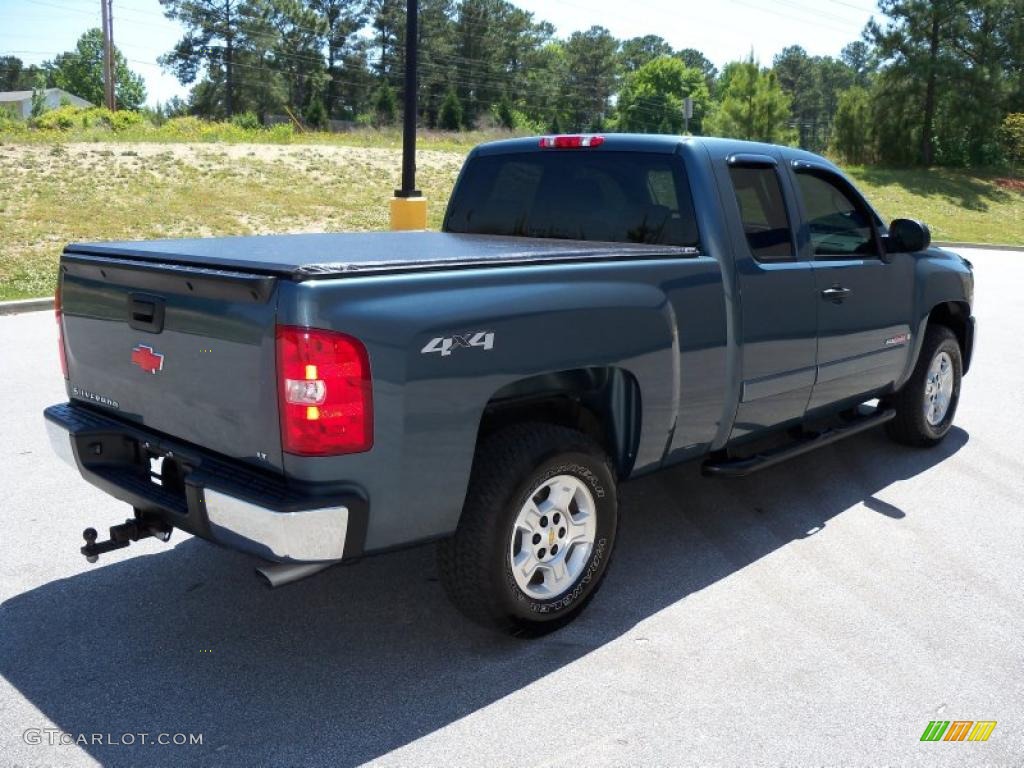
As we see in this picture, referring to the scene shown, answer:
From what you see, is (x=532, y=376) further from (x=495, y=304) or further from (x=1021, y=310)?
(x=1021, y=310)

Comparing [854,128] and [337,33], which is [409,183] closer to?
[854,128]

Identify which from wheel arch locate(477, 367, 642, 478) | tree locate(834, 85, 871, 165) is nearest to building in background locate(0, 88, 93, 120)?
tree locate(834, 85, 871, 165)

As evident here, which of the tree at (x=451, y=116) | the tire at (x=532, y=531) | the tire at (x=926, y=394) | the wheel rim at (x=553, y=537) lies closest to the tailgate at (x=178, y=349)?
the tire at (x=532, y=531)

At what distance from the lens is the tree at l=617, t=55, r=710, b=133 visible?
360 ft

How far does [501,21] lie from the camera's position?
92.7m

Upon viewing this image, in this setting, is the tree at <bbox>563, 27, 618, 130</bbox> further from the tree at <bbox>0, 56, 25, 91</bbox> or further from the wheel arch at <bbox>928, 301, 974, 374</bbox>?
the wheel arch at <bbox>928, 301, 974, 374</bbox>

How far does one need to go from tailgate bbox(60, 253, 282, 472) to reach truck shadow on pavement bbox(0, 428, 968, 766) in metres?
0.81

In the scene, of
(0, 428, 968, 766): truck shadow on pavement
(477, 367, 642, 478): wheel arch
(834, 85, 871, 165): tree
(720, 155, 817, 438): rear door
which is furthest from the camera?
(834, 85, 871, 165): tree

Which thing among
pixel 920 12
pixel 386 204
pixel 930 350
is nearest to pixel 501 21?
pixel 920 12

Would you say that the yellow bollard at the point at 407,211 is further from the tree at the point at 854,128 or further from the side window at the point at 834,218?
the tree at the point at 854,128

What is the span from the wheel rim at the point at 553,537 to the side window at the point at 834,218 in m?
2.07

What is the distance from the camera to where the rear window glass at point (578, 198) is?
436cm

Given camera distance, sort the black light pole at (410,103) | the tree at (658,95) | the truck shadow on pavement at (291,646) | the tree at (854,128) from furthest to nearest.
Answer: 1. the tree at (658,95)
2. the tree at (854,128)
3. the black light pole at (410,103)
4. the truck shadow on pavement at (291,646)

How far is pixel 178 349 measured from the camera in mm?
3166
